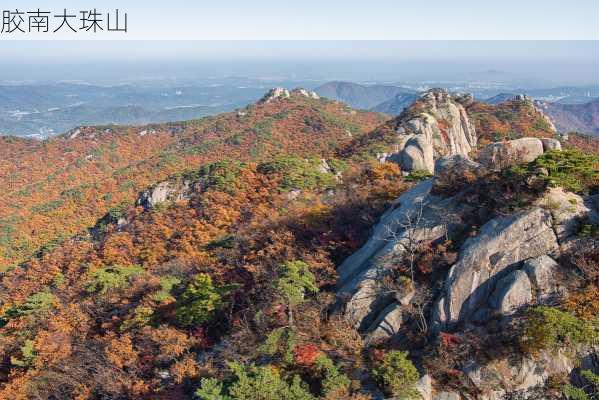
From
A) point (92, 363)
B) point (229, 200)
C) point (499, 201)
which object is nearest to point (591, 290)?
point (499, 201)

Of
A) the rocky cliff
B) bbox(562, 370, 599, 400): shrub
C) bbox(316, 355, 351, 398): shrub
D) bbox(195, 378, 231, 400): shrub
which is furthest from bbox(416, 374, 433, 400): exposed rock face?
bbox(195, 378, 231, 400): shrub

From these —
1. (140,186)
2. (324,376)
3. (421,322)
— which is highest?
(421,322)

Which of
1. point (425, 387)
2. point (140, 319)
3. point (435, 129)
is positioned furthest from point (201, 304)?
point (435, 129)

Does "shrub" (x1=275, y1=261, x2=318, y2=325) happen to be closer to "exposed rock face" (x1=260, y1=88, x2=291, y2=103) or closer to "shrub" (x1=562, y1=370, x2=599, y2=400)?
"shrub" (x1=562, y1=370, x2=599, y2=400)

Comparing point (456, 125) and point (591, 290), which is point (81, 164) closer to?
point (456, 125)

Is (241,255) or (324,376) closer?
(324,376)

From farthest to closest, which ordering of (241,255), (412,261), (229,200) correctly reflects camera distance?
(229,200)
(241,255)
(412,261)

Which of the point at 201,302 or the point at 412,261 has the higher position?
the point at 412,261

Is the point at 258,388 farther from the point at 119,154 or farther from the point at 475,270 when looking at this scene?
the point at 119,154
